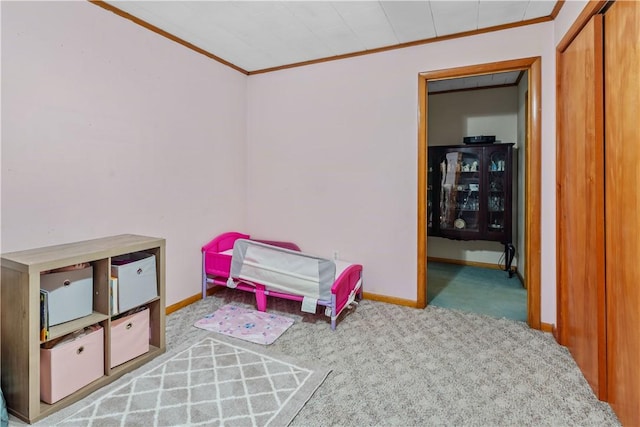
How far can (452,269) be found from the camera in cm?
432

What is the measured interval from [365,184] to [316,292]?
1194mm

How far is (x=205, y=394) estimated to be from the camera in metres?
1.75

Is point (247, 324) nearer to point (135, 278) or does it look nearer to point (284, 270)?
point (284, 270)

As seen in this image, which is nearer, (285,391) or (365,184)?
(285,391)

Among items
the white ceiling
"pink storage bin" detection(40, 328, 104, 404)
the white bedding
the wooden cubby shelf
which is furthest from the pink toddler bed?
the white ceiling

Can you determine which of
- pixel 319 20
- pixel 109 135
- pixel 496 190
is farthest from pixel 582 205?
pixel 109 135

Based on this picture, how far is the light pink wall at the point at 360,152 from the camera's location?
256cm

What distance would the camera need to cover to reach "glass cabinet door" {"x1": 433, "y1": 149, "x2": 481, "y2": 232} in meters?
4.05

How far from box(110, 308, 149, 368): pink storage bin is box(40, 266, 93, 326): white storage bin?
19cm

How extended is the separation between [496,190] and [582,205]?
2.10 m

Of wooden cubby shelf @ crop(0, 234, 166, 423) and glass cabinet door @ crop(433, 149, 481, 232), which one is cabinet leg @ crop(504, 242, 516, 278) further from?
wooden cubby shelf @ crop(0, 234, 166, 423)

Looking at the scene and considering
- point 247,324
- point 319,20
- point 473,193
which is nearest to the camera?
point 319,20

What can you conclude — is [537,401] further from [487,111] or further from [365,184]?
[487,111]

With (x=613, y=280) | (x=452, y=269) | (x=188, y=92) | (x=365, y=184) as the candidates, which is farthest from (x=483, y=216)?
(x=188, y=92)
